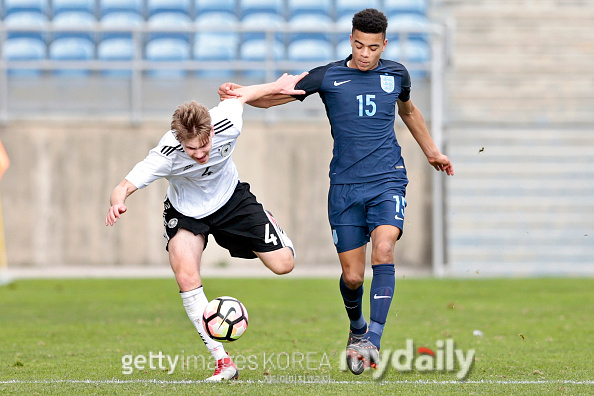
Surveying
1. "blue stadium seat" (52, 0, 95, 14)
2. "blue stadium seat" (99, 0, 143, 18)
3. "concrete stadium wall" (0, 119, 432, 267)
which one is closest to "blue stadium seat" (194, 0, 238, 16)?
"blue stadium seat" (99, 0, 143, 18)

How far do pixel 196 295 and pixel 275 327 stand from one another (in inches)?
119

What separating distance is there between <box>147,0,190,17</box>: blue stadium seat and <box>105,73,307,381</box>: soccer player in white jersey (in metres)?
12.1

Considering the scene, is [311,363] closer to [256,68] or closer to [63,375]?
[63,375]

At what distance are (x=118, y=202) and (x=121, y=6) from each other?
13.5m

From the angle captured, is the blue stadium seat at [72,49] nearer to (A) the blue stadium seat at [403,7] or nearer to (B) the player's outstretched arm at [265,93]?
(A) the blue stadium seat at [403,7]

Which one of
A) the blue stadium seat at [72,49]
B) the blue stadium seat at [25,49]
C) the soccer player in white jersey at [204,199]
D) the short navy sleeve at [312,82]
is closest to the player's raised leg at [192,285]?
the soccer player in white jersey at [204,199]

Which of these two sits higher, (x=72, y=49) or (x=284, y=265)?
(x=72, y=49)

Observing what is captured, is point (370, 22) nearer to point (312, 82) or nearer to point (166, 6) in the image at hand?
point (312, 82)

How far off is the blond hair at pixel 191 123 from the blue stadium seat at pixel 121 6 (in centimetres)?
1312

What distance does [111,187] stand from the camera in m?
15.9

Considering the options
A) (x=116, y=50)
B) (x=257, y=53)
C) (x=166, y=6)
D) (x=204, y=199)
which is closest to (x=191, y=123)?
(x=204, y=199)

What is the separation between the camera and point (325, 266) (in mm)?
16078

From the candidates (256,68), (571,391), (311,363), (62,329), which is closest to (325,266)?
(256,68)

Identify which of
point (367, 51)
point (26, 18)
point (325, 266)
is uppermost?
point (26, 18)
